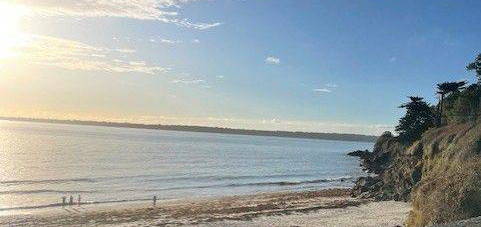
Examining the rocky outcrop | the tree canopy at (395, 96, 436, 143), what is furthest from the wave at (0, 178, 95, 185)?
the tree canopy at (395, 96, 436, 143)

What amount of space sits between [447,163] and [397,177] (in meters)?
14.6

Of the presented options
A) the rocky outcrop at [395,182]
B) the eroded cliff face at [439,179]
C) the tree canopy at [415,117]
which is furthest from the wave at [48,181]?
the tree canopy at [415,117]

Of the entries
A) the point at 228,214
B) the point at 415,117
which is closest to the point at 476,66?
the point at 415,117

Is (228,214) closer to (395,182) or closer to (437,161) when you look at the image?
(437,161)

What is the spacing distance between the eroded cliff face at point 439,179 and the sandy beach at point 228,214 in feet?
10.1

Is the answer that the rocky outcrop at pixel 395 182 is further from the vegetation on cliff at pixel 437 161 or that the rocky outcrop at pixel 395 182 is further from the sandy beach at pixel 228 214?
the sandy beach at pixel 228 214

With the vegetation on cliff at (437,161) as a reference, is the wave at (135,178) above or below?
below

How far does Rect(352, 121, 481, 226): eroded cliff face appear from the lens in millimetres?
→ 19656

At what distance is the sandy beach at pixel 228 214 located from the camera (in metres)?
30.7

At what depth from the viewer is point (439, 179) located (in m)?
22.1

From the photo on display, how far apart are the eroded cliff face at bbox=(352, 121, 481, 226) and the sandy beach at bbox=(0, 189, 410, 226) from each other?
121 inches

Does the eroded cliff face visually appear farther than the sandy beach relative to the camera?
No

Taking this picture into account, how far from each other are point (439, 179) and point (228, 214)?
1614cm

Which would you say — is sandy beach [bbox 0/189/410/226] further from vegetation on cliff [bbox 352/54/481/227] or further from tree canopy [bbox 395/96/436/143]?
tree canopy [bbox 395/96/436/143]
